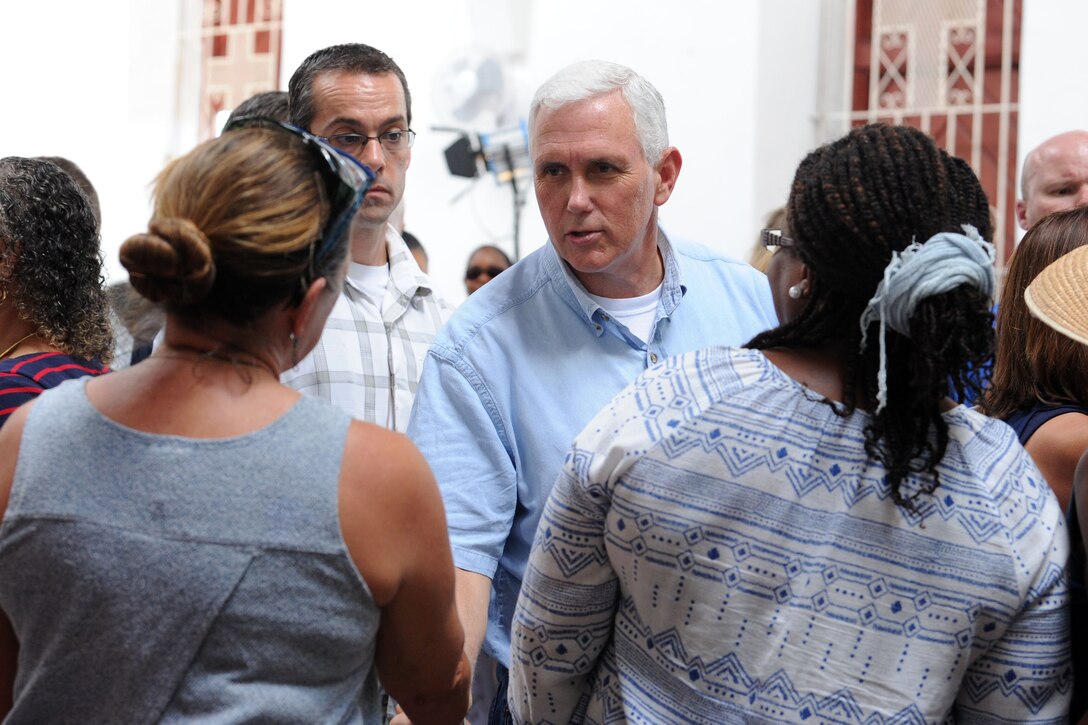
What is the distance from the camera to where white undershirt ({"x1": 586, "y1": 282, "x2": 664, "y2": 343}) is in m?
2.06

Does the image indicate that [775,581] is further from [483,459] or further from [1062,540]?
[483,459]

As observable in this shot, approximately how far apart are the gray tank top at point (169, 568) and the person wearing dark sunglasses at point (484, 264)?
414cm

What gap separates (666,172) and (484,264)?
10.5 feet

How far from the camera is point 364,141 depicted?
2.37 metres

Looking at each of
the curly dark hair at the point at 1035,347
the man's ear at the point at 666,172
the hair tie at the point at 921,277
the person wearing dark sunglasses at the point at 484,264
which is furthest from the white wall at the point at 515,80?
the hair tie at the point at 921,277

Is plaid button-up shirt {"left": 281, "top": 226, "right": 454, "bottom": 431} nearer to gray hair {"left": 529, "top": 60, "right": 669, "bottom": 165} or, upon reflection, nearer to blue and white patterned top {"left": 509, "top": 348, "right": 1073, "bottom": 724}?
gray hair {"left": 529, "top": 60, "right": 669, "bottom": 165}

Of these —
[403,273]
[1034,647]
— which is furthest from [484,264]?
[1034,647]

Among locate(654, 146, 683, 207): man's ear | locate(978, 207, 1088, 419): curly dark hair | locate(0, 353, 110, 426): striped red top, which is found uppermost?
locate(654, 146, 683, 207): man's ear

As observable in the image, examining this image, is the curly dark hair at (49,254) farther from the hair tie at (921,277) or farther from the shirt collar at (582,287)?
the hair tie at (921,277)

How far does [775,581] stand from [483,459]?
68 cm

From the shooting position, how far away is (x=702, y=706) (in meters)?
1.32

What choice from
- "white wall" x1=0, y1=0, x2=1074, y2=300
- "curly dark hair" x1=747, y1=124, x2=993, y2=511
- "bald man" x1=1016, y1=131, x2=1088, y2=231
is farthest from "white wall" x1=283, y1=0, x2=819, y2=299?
"curly dark hair" x1=747, y1=124, x2=993, y2=511

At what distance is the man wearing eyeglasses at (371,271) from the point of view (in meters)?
2.24

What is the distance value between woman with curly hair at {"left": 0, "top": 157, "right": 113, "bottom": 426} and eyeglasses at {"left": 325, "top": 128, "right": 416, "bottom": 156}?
0.52 m
